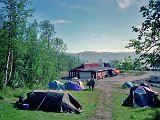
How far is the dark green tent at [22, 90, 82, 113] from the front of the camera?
24672mm

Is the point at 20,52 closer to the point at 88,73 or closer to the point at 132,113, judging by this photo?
the point at 132,113

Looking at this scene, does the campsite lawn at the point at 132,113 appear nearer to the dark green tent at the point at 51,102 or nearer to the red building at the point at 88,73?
the dark green tent at the point at 51,102

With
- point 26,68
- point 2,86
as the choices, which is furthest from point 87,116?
point 26,68

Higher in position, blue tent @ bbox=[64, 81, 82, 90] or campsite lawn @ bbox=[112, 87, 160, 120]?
blue tent @ bbox=[64, 81, 82, 90]

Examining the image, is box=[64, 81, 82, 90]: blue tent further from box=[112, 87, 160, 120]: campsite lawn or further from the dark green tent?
the dark green tent

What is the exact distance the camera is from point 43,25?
3280 inches

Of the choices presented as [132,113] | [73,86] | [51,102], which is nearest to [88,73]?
[73,86]

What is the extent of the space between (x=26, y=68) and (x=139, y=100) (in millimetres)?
25472

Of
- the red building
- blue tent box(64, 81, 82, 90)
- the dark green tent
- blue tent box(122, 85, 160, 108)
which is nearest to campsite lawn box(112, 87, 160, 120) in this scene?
blue tent box(122, 85, 160, 108)

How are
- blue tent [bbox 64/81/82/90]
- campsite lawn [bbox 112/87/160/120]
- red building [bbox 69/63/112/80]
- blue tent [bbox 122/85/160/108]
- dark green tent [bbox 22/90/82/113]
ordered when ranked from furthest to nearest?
1. red building [bbox 69/63/112/80]
2. blue tent [bbox 64/81/82/90]
3. blue tent [bbox 122/85/160/108]
4. dark green tent [bbox 22/90/82/113]
5. campsite lawn [bbox 112/87/160/120]

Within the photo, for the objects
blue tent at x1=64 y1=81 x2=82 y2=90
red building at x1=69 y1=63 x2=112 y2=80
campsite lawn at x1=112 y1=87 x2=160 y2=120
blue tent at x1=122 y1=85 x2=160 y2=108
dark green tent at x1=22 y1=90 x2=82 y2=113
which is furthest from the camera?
red building at x1=69 y1=63 x2=112 y2=80

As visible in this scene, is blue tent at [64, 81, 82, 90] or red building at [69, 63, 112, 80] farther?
red building at [69, 63, 112, 80]

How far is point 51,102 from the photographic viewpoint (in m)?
24.8

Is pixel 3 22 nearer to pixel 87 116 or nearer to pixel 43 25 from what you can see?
pixel 87 116
